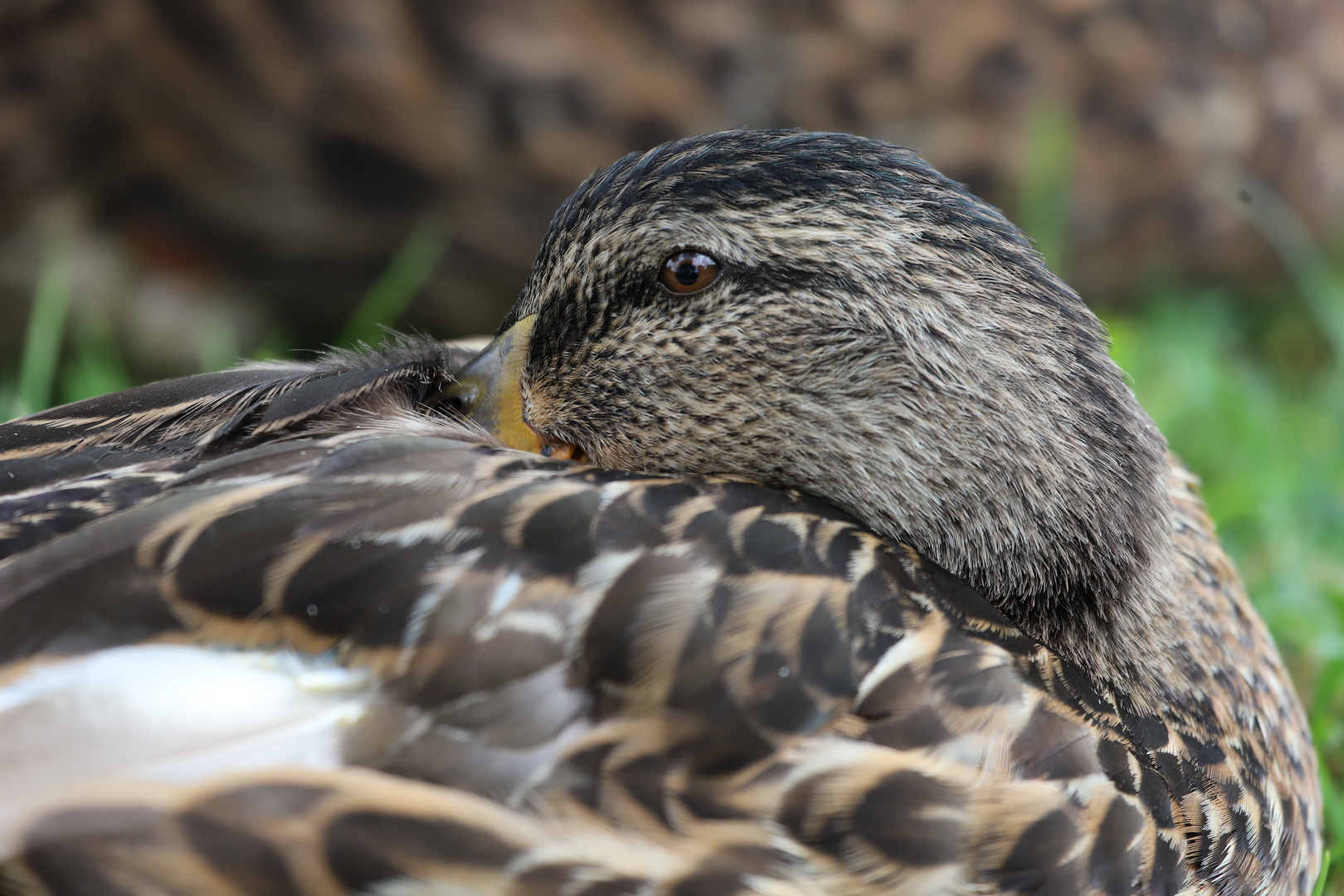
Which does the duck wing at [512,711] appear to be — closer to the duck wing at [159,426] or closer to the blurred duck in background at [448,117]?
the duck wing at [159,426]

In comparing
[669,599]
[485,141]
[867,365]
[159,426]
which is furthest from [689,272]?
[485,141]

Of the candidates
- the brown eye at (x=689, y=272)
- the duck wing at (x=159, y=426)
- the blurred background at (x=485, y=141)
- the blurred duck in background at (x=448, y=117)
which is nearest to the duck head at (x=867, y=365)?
the brown eye at (x=689, y=272)

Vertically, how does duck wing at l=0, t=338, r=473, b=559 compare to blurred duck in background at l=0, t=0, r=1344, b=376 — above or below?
below

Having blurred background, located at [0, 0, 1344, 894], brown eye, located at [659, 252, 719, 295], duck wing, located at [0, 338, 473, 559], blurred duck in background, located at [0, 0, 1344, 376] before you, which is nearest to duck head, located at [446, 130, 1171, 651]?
brown eye, located at [659, 252, 719, 295]

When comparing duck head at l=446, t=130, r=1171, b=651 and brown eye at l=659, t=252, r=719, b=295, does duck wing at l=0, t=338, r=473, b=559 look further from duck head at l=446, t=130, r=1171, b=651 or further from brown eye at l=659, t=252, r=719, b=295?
brown eye at l=659, t=252, r=719, b=295

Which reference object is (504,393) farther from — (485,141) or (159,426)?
(485,141)

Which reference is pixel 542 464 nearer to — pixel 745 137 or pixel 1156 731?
pixel 745 137
